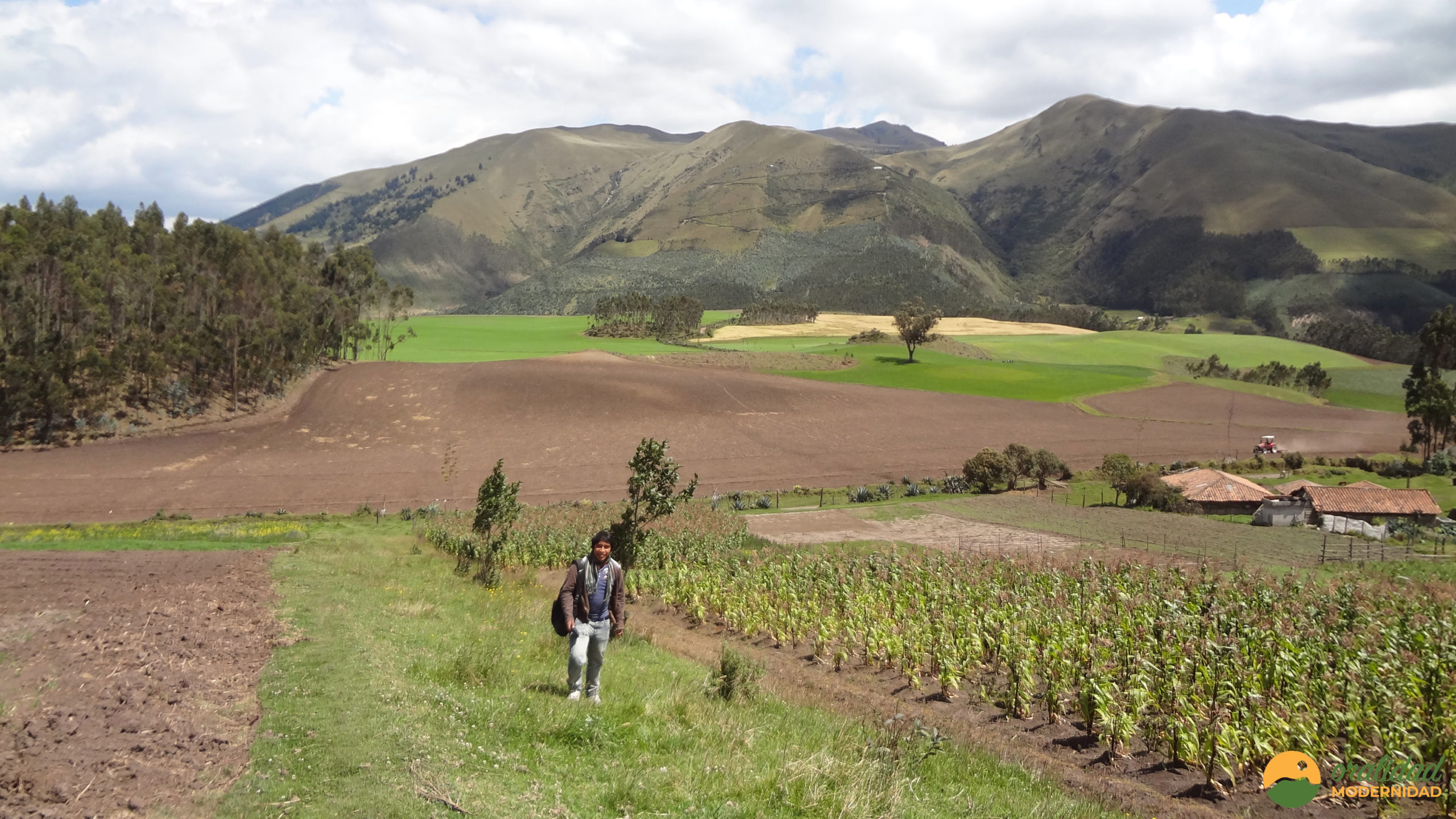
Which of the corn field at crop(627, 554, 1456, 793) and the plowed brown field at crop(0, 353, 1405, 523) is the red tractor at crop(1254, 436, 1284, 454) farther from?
the corn field at crop(627, 554, 1456, 793)

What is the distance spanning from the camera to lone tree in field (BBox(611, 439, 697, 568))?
24.3 m

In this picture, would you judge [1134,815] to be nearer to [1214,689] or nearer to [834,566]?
[1214,689]

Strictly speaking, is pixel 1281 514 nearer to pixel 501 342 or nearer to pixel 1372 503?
pixel 1372 503

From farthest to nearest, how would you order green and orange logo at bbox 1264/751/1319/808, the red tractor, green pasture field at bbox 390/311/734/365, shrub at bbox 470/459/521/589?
Answer: green pasture field at bbox 390/311/734/365, the red tractor, shrub at bbox 470/459/521/589, green and orange logo at bbox 1264/751/1319/808

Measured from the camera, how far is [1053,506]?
161ft

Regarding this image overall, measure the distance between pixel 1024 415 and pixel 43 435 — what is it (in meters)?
81.5

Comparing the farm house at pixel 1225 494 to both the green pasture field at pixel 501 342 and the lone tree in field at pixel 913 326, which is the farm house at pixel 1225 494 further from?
the green pasture field at pixel 501 342

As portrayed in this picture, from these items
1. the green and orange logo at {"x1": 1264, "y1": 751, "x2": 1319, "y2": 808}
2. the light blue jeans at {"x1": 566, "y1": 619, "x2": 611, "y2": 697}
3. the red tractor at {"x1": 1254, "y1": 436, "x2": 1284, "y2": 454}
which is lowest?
the red tractor at {"x1": 1254, "y1": 436, "x2": 1284, "y2": 454}

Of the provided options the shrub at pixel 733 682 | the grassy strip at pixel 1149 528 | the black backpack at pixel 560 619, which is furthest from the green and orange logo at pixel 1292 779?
the grassy strip at pixel 1149 528

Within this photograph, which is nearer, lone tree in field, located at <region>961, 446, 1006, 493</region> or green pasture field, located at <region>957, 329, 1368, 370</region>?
lone tree in field, located at <region>961, 446, 1006, 493</region>

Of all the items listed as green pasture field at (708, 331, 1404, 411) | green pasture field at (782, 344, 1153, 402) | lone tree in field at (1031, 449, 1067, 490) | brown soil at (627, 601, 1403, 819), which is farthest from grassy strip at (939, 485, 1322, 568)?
green pasture field at (708, 331, 1404, 411)

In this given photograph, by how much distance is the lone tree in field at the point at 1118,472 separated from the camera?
53.0 meters

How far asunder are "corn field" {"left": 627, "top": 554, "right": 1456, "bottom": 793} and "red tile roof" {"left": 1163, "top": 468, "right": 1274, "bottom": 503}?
27.5m

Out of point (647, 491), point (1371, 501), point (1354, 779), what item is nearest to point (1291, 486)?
point (1371, 501)
